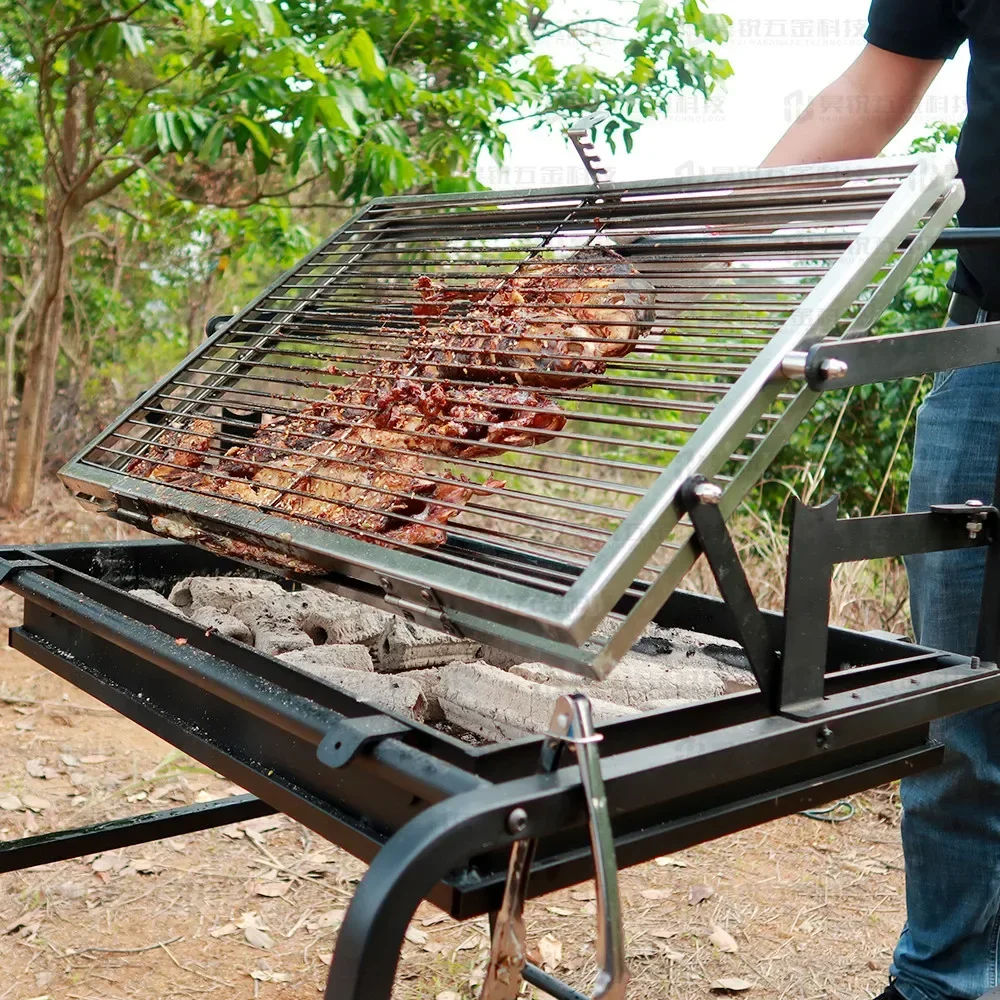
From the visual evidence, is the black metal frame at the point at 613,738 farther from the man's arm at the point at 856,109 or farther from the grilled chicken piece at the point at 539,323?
the man's arm at the point at 856,109

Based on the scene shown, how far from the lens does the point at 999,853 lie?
6.33 feet

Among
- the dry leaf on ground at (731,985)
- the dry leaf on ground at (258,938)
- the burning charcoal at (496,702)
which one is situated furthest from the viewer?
the dry leaf on ground at (258,938)

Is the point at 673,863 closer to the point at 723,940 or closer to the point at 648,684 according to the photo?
the point at 723,940

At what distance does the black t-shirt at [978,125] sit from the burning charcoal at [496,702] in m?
0.98

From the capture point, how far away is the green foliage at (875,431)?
4910 mm

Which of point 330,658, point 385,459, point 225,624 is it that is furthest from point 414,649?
point 385,459

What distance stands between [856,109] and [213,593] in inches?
64.3

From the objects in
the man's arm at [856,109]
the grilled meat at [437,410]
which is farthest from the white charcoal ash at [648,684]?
the man's arm at [856,109]

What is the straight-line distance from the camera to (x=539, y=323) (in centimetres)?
169

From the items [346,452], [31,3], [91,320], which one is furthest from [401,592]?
[91,320]

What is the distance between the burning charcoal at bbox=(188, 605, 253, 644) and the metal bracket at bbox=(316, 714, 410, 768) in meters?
0.92

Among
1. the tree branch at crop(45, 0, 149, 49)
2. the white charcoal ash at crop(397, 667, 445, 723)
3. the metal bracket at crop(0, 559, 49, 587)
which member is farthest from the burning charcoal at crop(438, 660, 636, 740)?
the tree branch at crop(45, 0, 149, 49)

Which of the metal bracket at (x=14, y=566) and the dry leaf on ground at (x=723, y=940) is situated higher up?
the metal bracket at (x=14, y=566)

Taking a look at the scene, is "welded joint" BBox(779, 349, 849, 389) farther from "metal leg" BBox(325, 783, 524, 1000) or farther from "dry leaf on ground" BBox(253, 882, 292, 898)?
"dry leaf on ground" BBox(253, 882, 292, 898)
